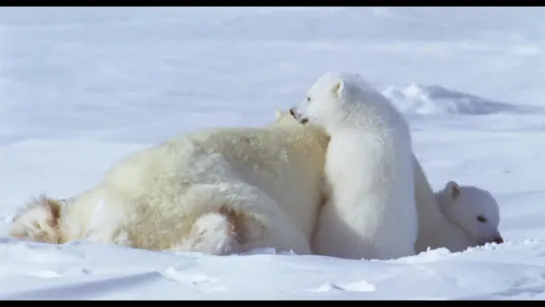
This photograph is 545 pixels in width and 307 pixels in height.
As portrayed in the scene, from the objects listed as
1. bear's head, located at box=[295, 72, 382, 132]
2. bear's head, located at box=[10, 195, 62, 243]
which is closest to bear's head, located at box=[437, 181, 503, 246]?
bear's head, located at box=[295, 72, 382, 132]

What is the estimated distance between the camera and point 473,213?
4773 millimetres

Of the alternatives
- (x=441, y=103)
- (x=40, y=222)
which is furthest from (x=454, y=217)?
(x=441, y=103)

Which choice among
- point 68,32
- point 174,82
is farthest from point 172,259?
point 68,32

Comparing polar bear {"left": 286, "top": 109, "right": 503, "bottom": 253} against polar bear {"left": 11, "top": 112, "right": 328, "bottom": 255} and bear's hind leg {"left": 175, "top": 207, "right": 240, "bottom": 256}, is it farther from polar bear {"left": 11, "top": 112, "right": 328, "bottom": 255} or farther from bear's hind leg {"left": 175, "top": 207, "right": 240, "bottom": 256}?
bear's hind leg {"left": 175, "top": 207, "right": 240, "bottom": 256}

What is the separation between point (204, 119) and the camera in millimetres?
9344

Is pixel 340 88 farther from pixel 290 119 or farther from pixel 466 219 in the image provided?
pixel 466 219

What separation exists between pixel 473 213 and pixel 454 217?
0.32 feet

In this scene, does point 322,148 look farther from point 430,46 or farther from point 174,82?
point 430,46

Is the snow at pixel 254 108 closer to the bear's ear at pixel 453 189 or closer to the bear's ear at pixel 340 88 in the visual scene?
the bear's ear at pixel 453 189

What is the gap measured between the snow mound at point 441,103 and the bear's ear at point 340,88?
18.8ft

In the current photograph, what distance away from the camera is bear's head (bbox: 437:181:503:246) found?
187 inches
